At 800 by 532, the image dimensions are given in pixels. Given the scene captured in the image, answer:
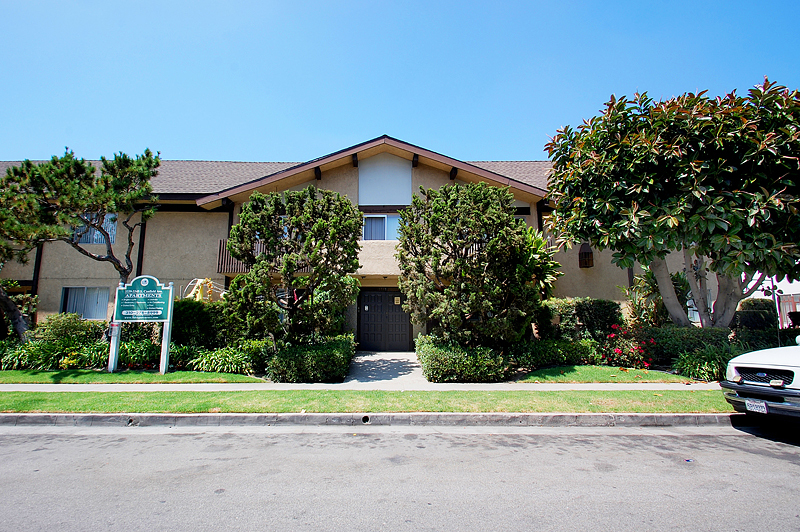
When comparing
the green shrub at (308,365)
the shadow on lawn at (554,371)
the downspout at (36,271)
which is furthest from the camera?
the downspout at (36,271)

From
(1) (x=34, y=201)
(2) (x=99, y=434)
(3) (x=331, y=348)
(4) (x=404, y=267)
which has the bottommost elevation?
(2) (x=99, y=434)

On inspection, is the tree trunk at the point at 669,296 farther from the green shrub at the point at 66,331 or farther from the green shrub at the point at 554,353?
the green shrub at the point at 66,331

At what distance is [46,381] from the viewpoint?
998 centimetres

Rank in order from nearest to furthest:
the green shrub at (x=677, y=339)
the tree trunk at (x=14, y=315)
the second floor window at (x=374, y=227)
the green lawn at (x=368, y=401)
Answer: the green lawn at (x=368, y=401)
the green shrub at (x=677, y=339)
the tree trunk at (x=14, y=315)
the second floor window at (x=374, y=227)

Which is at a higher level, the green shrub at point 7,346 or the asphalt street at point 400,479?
the green shrub at point 7,346

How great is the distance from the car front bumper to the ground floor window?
17532 millimetres

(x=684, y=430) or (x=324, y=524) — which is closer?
(x=324, y=524)

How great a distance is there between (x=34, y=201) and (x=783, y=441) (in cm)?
1587

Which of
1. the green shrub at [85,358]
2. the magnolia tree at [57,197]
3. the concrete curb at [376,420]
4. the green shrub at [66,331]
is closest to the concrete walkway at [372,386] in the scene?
the green shrub at [85,358]

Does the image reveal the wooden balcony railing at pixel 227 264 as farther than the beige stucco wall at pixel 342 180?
No

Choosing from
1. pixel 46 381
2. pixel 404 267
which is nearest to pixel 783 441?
pixel 404 267

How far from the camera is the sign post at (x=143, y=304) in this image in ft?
37.0

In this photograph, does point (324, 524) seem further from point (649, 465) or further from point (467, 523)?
point (649, 465)

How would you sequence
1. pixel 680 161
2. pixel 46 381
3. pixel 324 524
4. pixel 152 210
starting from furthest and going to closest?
1. pixel 152 210
2. pixel 46 381
3. pixel 680 161
4. pixel 324 524
